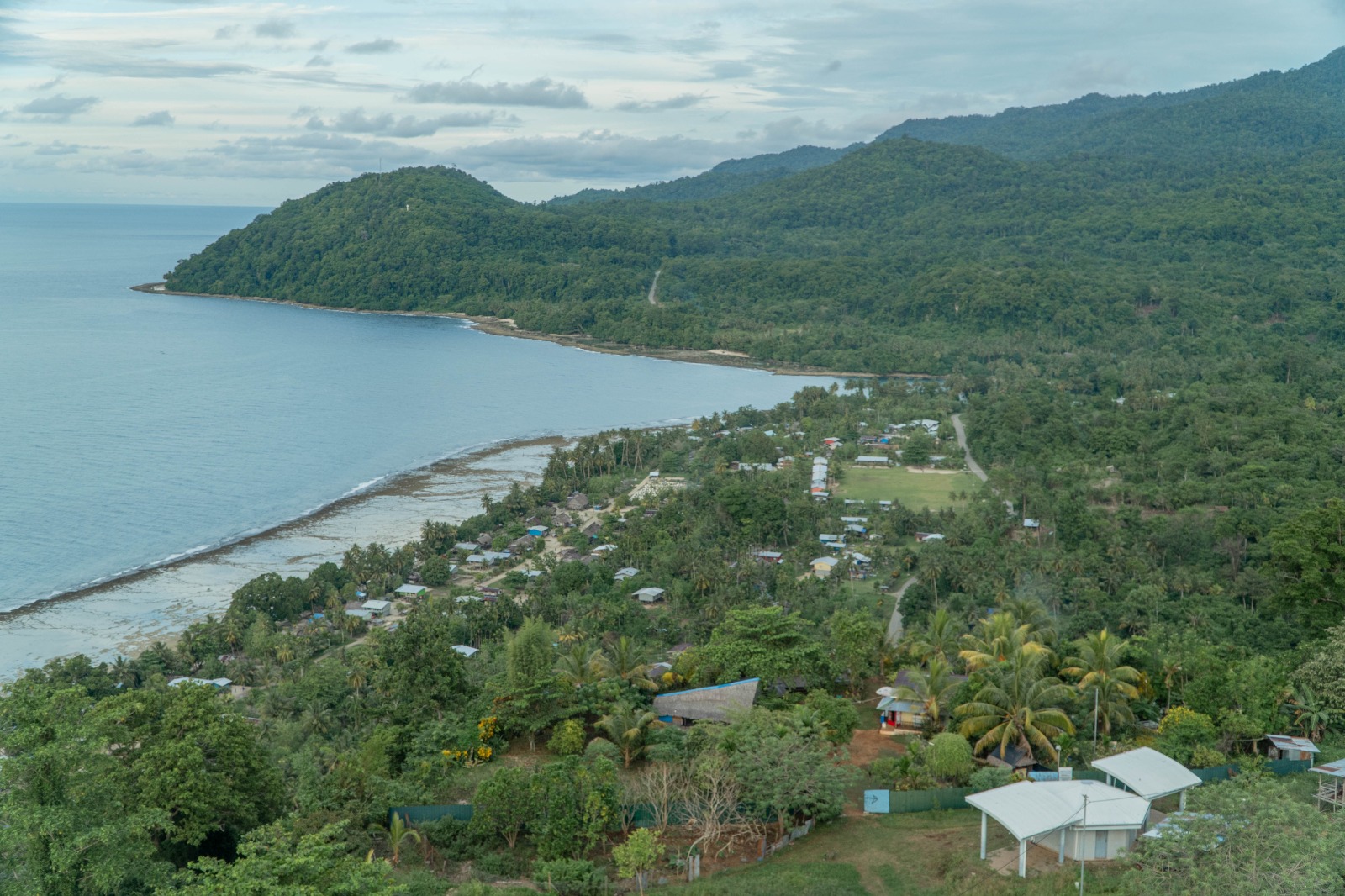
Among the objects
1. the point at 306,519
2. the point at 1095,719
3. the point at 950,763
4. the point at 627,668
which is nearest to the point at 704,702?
the point at 627,668

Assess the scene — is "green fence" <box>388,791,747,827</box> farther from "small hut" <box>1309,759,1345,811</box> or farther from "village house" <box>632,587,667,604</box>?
"village house" <box>632,587,667,604</box>

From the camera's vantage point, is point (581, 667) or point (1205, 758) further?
point (581, 667)

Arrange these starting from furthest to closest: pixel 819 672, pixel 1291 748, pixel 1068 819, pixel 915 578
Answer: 1. pixel 915 578
2. pixel 819 672
3. pixel 1291 748
4. pixel 1068 819

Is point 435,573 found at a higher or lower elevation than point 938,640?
lower

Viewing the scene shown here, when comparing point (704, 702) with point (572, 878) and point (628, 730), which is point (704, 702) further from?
point (572, 878)

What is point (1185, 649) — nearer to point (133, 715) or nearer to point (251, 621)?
point (133, 715)

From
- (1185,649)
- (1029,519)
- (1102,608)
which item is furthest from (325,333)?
(1185,649)

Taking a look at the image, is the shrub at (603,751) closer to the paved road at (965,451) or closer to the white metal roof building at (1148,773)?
the white metal roof building at (1148,773)
